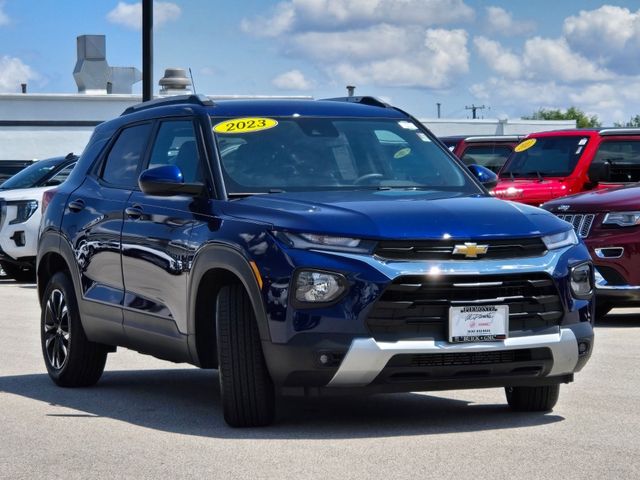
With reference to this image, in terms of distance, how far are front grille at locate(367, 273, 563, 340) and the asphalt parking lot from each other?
1.77 ft

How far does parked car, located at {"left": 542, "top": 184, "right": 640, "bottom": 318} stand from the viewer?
13.6 metres

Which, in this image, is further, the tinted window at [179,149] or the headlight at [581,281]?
the tinted window at [179,149]

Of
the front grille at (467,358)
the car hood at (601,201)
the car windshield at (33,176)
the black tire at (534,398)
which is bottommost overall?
the car windshield at (33,176)

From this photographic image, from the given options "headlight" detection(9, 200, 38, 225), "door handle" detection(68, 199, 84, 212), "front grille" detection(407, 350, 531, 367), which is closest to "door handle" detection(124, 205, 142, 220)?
"door handle" detection(68, 199, 84, 212)

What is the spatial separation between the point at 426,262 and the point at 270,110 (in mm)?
2022

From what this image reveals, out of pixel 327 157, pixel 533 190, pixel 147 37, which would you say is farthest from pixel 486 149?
pixel 327 157

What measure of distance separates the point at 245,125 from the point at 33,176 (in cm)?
1426

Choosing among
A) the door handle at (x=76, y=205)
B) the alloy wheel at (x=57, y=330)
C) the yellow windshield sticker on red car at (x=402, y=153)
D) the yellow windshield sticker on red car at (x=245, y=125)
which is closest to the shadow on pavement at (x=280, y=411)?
the alloy wheel at (x=57, y=330)

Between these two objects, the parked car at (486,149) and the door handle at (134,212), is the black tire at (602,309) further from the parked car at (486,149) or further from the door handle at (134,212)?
the parked car at (486,149)

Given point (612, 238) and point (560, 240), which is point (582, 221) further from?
point (560, 240)

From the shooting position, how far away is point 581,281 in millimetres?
7734

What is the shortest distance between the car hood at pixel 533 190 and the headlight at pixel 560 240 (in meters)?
10.1

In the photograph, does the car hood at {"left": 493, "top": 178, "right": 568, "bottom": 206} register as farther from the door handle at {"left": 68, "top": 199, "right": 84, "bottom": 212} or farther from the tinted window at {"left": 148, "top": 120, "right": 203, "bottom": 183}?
the tinted window at {"left": 148, "top": 120, "right": 203, "bottom": 183}

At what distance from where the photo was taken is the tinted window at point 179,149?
28.2ft
